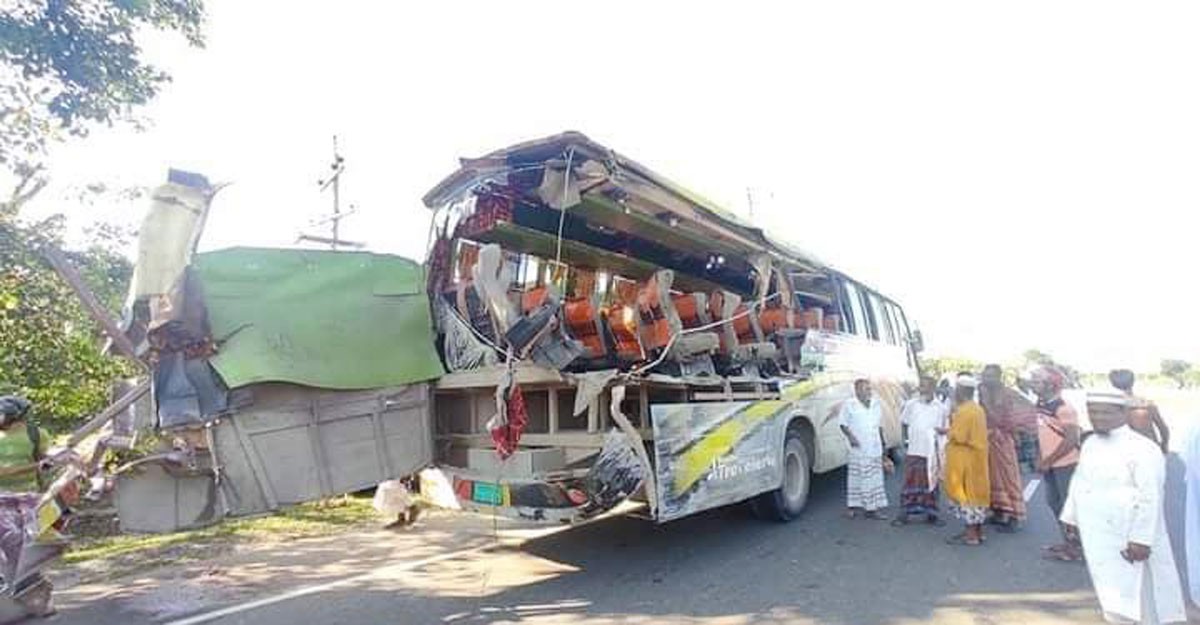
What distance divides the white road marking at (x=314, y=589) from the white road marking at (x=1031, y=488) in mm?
5873

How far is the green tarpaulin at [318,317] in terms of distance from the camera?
4.50m

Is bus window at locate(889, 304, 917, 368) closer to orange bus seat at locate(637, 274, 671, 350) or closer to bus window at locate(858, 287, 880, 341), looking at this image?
bus window at locate(858, 287, 880, 341)

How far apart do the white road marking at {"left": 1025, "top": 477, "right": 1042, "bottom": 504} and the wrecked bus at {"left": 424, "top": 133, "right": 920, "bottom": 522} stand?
2521mm

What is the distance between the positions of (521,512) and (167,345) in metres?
2.28

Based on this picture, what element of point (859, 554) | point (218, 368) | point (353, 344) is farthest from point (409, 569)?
point (859, 554)

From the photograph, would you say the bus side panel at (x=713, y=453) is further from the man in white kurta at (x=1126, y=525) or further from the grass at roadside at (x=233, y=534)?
the grass at roadside at (x=233, y=534)

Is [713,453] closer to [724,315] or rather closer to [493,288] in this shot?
[724,315]

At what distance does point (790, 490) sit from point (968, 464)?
1.51m

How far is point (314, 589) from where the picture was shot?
216 inches

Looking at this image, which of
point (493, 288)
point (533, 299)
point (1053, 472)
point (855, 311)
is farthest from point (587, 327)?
point (855, 311)

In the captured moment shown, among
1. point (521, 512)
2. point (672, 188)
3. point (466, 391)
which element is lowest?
point (521, 512)

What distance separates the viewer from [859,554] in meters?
5.93

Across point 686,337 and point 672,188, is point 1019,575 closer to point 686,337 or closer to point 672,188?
point 686,337

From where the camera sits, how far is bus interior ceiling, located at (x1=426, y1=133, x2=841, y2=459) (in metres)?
5.09
